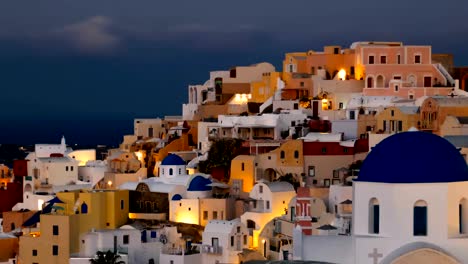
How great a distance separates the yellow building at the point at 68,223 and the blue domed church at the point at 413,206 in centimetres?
1465

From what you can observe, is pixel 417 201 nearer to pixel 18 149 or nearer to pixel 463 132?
pixel 463 132

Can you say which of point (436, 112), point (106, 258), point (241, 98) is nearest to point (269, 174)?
point (436, 112)

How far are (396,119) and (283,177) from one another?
4.33 m

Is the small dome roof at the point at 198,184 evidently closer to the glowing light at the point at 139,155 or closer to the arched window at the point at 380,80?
the glowing light at the point at 139,155

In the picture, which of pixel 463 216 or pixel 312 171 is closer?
pixel 463 216

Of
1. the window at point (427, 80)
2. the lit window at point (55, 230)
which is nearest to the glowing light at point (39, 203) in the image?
the lit window at point (55, 230)

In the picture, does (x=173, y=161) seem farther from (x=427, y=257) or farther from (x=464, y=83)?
(x=427, y=257)

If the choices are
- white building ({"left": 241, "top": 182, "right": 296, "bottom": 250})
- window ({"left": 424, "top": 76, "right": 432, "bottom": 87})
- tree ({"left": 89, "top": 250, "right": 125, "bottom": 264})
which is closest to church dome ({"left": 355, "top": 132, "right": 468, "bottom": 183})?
tree ({"left": 89, "top": 250, "right": 125, "bottom": 264})

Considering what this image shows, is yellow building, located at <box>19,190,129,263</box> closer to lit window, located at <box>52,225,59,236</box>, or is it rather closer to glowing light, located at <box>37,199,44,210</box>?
lit window, located at <box>52,225,59,236</box>

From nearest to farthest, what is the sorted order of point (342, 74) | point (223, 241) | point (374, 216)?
point (374, 216) < point (223, 241) < point (342, 74)

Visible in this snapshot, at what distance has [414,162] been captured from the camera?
2666cm

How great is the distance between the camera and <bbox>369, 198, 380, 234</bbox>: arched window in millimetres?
26672

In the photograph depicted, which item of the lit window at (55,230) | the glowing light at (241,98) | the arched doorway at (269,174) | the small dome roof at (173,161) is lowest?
the lit window at (55,230)

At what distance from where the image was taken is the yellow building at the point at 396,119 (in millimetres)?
42606
